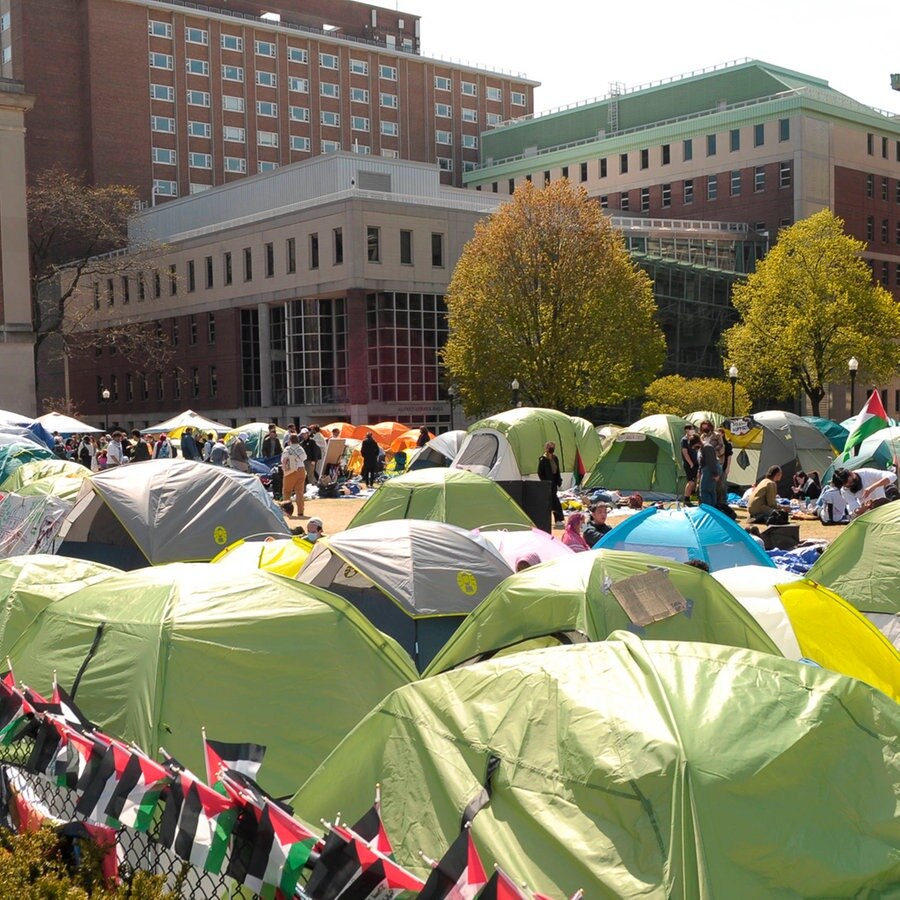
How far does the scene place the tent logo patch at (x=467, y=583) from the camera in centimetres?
1070

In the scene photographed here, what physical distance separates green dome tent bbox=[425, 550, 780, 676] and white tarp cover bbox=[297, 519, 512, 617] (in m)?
1.89

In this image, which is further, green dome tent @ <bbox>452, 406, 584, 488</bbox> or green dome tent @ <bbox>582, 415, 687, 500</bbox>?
green dome tent @ <bbox>452, 406, 584, 488</bbox>

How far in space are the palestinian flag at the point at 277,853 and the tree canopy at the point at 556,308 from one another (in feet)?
131

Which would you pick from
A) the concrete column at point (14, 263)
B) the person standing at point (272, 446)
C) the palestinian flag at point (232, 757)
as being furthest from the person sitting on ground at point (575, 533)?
the concrete column at point (14, 263)

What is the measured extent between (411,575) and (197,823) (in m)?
5.67

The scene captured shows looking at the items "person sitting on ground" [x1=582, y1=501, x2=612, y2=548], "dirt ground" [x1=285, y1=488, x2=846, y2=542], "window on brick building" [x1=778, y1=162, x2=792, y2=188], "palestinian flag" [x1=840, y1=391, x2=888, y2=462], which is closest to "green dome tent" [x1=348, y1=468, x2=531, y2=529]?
"person sitting on ground" [x1=582, y1=501, x2=612, y2=548]

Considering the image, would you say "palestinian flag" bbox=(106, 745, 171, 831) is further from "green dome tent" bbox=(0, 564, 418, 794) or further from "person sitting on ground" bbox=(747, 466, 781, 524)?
"person sitting on ground" bbox=(747, 466, 781, 524)

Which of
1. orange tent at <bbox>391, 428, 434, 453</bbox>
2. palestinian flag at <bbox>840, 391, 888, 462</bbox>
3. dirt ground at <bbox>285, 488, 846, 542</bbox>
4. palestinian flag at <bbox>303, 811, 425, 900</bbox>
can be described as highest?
palestinian flag at <bbox>840, 391, 888, 462</bbox>

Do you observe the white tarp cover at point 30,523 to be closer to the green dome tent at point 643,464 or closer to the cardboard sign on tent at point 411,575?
the cardboard sign on tent at point 411,575

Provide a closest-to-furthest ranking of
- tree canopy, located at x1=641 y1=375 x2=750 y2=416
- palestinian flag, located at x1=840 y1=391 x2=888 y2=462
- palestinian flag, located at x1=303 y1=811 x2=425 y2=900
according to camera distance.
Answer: palestinian flag, located at x1=303 y1=811 x2=425 y2=900 → palestinian flag, located at x1=840 y1=391 x2=888 y2=462 → tree canopy, located at x1=641 y1=375 x2=750 y2=416

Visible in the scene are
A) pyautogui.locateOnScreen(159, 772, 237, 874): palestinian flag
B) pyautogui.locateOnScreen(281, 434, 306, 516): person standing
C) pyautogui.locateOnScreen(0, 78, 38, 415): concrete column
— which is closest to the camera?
pyautogui.locateOnScreen(159, 772, 237, 874): palestinian flag

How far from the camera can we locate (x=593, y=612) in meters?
8.17

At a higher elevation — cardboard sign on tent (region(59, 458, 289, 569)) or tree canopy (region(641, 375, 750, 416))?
tree canopy (region(641, 375, 750, 416))

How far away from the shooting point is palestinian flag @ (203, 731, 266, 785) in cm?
551
